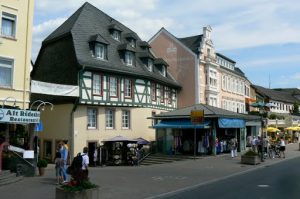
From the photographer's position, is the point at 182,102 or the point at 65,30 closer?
the point at 65,30

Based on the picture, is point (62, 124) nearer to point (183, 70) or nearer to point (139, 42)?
point (139, 42)

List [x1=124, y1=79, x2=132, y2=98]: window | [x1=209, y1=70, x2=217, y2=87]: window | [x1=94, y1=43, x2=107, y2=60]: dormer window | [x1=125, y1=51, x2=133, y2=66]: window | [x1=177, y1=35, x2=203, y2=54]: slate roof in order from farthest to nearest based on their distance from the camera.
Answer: [x1=209, y1=70, x2=217, y2=87]: window → [x1=177, y1=35, x2=203, y2=54]: slate roof → [x1=125, y1=51, x2=133, y2=66]: window → [x1=124, y1=79, x2=132, y2=98]: window → [x1=94, y1=43, x2=107, y2=60]: dormer window

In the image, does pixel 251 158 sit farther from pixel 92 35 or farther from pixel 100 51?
pixel 92 35

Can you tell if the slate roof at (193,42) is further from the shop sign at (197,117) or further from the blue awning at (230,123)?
the shop sign at (197,117)

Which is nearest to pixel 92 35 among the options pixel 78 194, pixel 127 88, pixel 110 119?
pixel 127 88

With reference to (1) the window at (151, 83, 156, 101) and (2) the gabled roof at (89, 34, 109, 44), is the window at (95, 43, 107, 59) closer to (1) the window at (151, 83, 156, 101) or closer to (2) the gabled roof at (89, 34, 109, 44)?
(2) the gabled roof at (89, 34, 109, 44)

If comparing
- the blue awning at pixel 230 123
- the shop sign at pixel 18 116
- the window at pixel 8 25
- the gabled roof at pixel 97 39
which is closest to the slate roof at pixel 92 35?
the gabled roof at pixel 97 39

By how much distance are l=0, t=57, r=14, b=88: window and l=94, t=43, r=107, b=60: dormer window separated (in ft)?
35.3

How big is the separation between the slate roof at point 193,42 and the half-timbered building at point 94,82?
26.1 feet

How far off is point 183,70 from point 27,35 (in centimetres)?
2447

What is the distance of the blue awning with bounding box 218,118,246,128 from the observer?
32625mm

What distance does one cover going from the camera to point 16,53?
24.6 m

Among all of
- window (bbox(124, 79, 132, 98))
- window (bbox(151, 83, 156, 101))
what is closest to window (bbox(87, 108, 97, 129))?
window (bbox(124, 79, 132, 98))

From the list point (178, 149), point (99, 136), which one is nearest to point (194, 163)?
point (178, 149)
